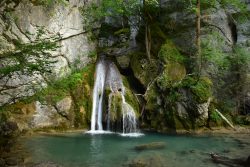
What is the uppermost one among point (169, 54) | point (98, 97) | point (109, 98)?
point (169, 54)

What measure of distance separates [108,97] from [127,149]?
6.64 m

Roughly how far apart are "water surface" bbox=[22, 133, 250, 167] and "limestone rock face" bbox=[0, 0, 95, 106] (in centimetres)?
423

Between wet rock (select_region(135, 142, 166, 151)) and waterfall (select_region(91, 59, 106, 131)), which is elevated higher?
waterfall (select_region(91, 59, 106, 131))

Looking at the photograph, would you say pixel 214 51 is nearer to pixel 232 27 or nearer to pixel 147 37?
pixel 147 37

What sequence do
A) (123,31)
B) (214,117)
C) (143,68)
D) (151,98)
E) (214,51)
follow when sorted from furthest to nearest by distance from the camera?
1. (123,31)
2. (143,68)
3. (151,98)
4. (214,51)
5. (214,117)

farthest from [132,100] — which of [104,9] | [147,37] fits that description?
[104,9]

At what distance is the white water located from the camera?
2002 centimetres

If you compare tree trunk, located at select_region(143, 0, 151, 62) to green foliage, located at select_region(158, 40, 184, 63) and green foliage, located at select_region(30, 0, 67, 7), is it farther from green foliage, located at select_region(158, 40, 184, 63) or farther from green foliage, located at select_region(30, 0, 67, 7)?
green foliage, located at select_region(30, 0, 67, 7)

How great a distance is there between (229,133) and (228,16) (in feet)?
35.0

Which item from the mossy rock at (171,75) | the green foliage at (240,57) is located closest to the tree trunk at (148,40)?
the mossy rock at (171,75)

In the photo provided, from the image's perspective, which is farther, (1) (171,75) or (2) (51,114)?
(1) (171,75)

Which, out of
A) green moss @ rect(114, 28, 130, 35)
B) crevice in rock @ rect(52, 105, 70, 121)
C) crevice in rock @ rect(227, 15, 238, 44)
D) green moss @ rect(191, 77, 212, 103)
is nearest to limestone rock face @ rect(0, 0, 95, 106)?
crevice in rock @ rect(52, 105, 70, 121)

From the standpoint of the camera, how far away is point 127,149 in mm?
14766

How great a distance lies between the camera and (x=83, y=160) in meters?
12.7
